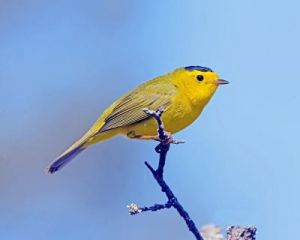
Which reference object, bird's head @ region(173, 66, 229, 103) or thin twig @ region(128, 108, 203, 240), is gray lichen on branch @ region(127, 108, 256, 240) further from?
bird's head @ region(173, 66, 229, 103)

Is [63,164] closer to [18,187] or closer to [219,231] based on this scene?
[18,187]

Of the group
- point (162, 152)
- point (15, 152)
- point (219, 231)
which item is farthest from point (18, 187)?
point (219, 231)

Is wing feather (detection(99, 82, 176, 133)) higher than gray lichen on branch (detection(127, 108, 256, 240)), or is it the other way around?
wing feather (detection(99, 82, 176, 133))

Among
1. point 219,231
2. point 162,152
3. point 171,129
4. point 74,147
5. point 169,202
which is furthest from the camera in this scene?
point 74,147

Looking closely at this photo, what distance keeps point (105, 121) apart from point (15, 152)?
1.91 metres

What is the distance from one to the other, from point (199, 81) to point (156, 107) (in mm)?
395

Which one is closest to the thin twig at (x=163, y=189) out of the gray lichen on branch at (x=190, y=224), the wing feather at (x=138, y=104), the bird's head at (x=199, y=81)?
the gray lichen on branch at (x=190, y=224)

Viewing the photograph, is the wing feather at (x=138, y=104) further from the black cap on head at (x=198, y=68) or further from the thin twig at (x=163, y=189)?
the thin twig at (x=163, y=189)

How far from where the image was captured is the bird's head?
4539mm

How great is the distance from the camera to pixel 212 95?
181 inches

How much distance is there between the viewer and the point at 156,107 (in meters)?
4.44

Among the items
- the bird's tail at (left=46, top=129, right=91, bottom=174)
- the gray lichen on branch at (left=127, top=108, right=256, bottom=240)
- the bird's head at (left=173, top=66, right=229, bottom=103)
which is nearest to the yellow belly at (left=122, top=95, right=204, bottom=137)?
the bird's head at (left=173, top=66, right=229, bottom=103)

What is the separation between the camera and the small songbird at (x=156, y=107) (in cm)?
425

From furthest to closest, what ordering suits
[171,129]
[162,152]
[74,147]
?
[74,147] → [171,129] → [162,152]
